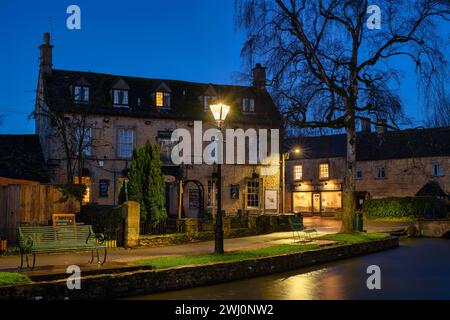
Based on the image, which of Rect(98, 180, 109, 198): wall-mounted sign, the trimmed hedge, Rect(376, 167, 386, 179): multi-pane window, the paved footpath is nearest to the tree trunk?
the paved footpath

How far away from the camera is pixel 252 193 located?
3722 cm

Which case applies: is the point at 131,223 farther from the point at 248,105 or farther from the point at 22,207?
the point at 248,105

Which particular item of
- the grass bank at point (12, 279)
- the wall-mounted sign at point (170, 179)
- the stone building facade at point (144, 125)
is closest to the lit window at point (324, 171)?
the stone building facade at point (144, 125)

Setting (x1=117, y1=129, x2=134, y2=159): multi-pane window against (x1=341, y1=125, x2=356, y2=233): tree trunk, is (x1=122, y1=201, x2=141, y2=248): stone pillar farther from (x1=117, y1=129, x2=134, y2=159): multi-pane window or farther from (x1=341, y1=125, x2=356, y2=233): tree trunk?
(x1=117, y1=129, x2=134, y2=159): multi-pane window

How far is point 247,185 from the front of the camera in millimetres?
36938

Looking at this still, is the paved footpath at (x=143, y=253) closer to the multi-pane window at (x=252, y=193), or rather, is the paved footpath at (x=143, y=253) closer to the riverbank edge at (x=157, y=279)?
the riverbank edge at (x=157, y=279)

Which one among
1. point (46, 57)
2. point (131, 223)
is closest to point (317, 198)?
point (46, 57)

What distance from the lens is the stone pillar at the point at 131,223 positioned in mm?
18438

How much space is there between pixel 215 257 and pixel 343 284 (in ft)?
Answer: 11.5

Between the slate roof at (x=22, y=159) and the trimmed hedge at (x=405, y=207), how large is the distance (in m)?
23.9

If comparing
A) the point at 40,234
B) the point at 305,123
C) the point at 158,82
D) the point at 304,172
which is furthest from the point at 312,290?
the point at 304,172

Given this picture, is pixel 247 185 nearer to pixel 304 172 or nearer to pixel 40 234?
pixel 304 172

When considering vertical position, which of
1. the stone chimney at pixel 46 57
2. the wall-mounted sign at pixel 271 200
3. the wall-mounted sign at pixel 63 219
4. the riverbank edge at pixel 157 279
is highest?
the stone chimney at pixel 46 57

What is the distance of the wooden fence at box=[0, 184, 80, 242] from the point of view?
19.2 m
